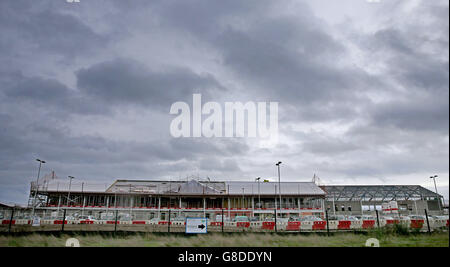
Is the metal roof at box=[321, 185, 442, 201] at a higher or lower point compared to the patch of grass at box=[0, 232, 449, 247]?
higher

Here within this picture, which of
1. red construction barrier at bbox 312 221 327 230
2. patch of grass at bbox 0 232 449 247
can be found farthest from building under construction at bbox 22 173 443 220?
patch of grass at bbox 0 232 449 247

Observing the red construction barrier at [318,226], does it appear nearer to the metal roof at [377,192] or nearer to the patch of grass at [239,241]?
the patch of grass at [239,241]

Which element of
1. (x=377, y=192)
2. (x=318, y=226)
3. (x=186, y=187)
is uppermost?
(x=186, y=187)

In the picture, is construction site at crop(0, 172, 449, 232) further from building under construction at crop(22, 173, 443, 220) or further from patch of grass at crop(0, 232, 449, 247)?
patch of grass at crop(0, 232, 449, 247)

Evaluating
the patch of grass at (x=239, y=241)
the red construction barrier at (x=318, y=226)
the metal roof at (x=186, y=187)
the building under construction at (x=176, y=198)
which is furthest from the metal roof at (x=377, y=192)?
the patch of grass at (x=239, y=241)

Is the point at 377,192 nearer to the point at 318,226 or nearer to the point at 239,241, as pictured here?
the point at 318,226

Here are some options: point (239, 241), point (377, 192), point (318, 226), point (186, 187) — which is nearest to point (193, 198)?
point (186, 187)

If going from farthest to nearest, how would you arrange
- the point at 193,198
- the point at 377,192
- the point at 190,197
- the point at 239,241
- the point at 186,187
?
the point at 377,192 < the point at 193,198 < the point at 190,197 < the point at 186,187 < the point at 239,241
